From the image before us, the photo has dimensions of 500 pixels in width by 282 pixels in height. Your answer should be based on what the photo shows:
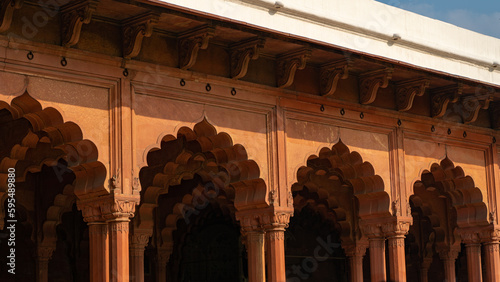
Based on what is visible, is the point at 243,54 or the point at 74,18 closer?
the point at 74,18

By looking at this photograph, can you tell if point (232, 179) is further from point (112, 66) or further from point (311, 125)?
point (112, 66)

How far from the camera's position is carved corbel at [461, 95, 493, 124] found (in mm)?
12367

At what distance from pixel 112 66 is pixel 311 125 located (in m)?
2.82

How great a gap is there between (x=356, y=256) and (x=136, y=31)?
6.75 m

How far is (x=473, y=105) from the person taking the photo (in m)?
12.5

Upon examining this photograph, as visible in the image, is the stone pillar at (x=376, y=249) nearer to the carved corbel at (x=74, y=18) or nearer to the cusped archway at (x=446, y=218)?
the cusped archway at (x=446, y=218)

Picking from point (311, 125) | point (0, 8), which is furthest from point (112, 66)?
point (311, 125)

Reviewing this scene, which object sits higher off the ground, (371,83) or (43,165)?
(371,83)

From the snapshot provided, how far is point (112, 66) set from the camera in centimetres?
920

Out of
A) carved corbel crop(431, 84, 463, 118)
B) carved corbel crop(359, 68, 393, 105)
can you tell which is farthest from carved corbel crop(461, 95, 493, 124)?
carved corbel crop(359, 68, 393, 105)

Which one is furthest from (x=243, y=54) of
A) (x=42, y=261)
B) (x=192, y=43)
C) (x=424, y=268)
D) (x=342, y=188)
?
(x=424, y=268)

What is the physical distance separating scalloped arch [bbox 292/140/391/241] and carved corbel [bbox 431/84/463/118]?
1.41m

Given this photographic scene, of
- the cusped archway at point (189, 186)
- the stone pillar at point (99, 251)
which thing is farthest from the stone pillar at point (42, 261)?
the stone pillar at point (99, 251)

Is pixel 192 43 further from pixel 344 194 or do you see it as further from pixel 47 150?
pixel 344 194
